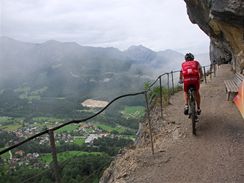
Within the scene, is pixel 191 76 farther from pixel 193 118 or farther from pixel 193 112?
pixel 193 118

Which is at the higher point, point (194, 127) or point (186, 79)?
point (186, 79)

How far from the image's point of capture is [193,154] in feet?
26.7

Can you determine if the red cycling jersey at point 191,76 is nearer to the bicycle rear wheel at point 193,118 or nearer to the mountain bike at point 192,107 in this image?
the mountain bike at point 192,107

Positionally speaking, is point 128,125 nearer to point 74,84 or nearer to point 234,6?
point 234,6

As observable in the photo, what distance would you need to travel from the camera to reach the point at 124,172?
25.9 ft

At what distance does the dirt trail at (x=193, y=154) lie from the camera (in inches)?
278

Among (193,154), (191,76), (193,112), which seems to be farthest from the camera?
(191,76)

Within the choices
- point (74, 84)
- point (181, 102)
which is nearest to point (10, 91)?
Result: point (74, 84)

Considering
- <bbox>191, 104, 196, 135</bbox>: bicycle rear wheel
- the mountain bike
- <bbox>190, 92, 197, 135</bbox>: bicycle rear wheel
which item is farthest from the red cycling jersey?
<bbox>191, 104, 196, 135</bbox>: bicycle rear wheel

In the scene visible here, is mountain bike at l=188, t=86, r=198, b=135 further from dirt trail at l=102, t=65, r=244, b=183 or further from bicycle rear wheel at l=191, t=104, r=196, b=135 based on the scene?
dirt trail at l=102, t=65, r=244, b=183

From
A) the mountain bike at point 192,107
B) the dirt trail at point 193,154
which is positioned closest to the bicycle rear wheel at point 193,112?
the mountain bike at point 192,107

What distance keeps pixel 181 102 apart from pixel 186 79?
5.81m

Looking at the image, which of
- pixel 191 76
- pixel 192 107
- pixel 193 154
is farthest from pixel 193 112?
pixel 193 154

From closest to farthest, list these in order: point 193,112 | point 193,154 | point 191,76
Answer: point 193,154 < point 193,112 < point 191,76
